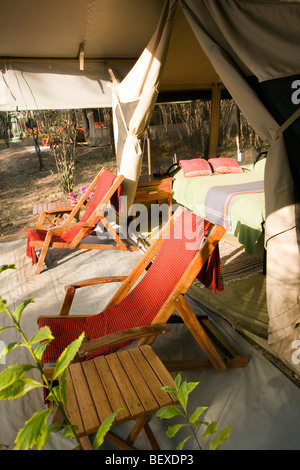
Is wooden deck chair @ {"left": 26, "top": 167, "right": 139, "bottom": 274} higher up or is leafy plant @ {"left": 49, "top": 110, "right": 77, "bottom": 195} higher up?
leafy plant @ {"left": 49, "top": 110, "right": 77, "bottom": 195}

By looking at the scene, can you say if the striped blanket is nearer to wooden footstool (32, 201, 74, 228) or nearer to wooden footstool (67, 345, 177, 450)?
wooden footstool (32, 201, 74, 228)

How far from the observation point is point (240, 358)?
2072mm

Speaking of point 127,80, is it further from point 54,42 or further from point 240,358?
point 240,358

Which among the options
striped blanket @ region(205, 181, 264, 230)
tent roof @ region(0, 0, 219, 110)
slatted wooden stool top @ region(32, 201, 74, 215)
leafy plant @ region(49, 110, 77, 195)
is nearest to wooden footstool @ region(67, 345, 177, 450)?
striped blanket @ region(205, 181, 264, 230)

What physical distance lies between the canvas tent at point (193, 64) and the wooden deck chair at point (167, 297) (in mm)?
461

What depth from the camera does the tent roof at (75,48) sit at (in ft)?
10.6

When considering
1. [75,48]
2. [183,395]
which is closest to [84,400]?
[183,395]

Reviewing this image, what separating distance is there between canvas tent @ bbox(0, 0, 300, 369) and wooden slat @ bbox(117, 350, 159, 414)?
1.07m

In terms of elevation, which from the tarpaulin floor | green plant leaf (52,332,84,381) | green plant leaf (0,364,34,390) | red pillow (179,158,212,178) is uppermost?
red pillow (179,158,212,178)

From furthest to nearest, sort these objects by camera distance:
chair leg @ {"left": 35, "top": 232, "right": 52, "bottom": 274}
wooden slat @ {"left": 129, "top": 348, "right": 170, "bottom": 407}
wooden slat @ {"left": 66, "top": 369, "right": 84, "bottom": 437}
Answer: chair leg @ {"left": 35, "top": 232, "right": 52, "bottom": 274} < wooden slat @ {"left": 129, "top": 348, "right": 170, "bottom": 407} < wooden slat @ {"left": 66, "top": 369, "right": 84, "bottom": 437}

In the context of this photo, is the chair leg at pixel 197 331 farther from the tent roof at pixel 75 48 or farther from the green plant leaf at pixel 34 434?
the tent roof at pixel 75 48

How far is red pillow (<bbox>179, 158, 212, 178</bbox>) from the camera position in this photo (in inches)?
214

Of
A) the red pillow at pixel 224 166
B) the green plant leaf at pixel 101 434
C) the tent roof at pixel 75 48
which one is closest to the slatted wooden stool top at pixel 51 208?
the tent roof at pixel 75 48
